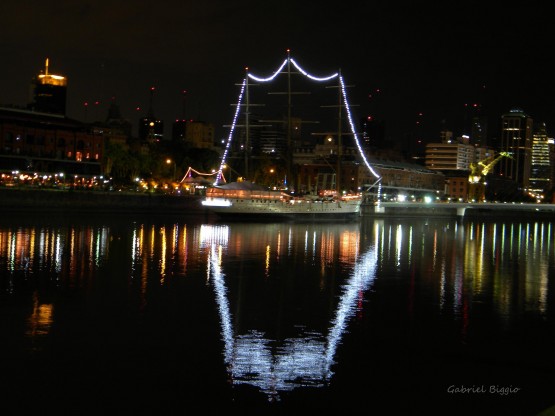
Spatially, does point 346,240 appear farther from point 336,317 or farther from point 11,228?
point 336,317

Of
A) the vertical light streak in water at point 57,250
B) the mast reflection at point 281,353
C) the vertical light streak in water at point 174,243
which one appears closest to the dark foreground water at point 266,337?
the mast reflection at point 281,353

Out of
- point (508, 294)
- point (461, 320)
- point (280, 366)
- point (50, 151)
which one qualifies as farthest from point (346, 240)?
point (50, 151)

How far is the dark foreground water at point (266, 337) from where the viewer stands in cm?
1136

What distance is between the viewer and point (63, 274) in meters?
23.7

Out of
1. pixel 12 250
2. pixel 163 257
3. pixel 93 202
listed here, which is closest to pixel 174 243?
pixel 163 257

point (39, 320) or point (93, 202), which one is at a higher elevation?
point (93, 202)

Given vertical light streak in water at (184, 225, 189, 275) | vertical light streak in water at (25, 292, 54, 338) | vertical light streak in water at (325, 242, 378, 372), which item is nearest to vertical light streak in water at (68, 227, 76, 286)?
vertical light streak in water at (184, 225, 189, 275)

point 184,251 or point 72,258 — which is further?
point 184,251

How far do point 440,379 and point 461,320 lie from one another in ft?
18.3

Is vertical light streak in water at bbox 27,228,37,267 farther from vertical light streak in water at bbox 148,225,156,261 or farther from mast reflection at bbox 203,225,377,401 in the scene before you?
mast reflection at bbox 203,225,377,401

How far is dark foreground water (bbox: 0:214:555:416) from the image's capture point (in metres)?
11.4

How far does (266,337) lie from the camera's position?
1514 cm

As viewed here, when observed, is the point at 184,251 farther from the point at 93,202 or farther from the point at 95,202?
the point at 95,202

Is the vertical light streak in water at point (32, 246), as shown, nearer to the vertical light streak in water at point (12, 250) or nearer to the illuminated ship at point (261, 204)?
the vertical light streak in water at point (12, 250)
